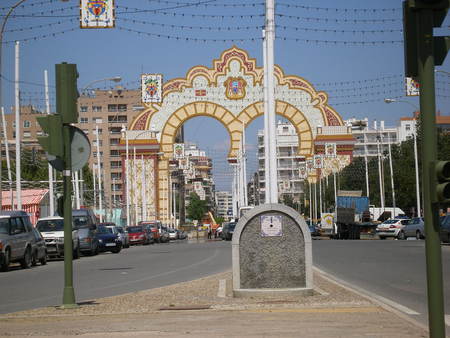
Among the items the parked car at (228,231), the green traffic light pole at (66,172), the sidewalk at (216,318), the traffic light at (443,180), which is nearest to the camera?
the traffic light at (443,180)

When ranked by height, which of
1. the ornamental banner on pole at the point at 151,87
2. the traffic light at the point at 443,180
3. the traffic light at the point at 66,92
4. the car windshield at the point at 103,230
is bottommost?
the car windshield at the point at 103,230

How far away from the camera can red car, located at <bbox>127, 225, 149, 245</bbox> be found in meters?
Result: 62.3

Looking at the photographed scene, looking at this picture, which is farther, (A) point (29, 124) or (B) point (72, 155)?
(A) point (29, 124)

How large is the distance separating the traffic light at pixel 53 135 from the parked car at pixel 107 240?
102 feet

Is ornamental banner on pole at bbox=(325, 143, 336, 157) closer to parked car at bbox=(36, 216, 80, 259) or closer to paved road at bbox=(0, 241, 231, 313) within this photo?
parked car at bbox=(36, 216, 80, 259)

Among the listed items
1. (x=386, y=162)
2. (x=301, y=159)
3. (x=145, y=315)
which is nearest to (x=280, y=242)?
(x=145, y=315)

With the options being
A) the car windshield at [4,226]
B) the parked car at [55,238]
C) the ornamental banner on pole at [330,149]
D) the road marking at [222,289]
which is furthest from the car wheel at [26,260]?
the ornamental banner on pole at [330,149]

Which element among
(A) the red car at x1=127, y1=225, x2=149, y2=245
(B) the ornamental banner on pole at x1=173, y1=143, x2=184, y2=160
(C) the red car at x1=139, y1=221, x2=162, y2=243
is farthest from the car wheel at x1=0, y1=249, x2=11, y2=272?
(B) the ornamental banner on pole at x1=173, y1=143, x2=184, y2=160

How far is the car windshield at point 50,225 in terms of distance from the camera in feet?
121

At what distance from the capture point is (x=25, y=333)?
10.3 m

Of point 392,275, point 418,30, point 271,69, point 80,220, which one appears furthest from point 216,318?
point 80,220

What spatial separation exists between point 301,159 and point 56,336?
224 ft

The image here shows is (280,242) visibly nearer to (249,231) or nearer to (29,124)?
(249,231)

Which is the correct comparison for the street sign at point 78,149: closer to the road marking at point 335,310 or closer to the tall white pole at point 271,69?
the road marking at point 335,310
